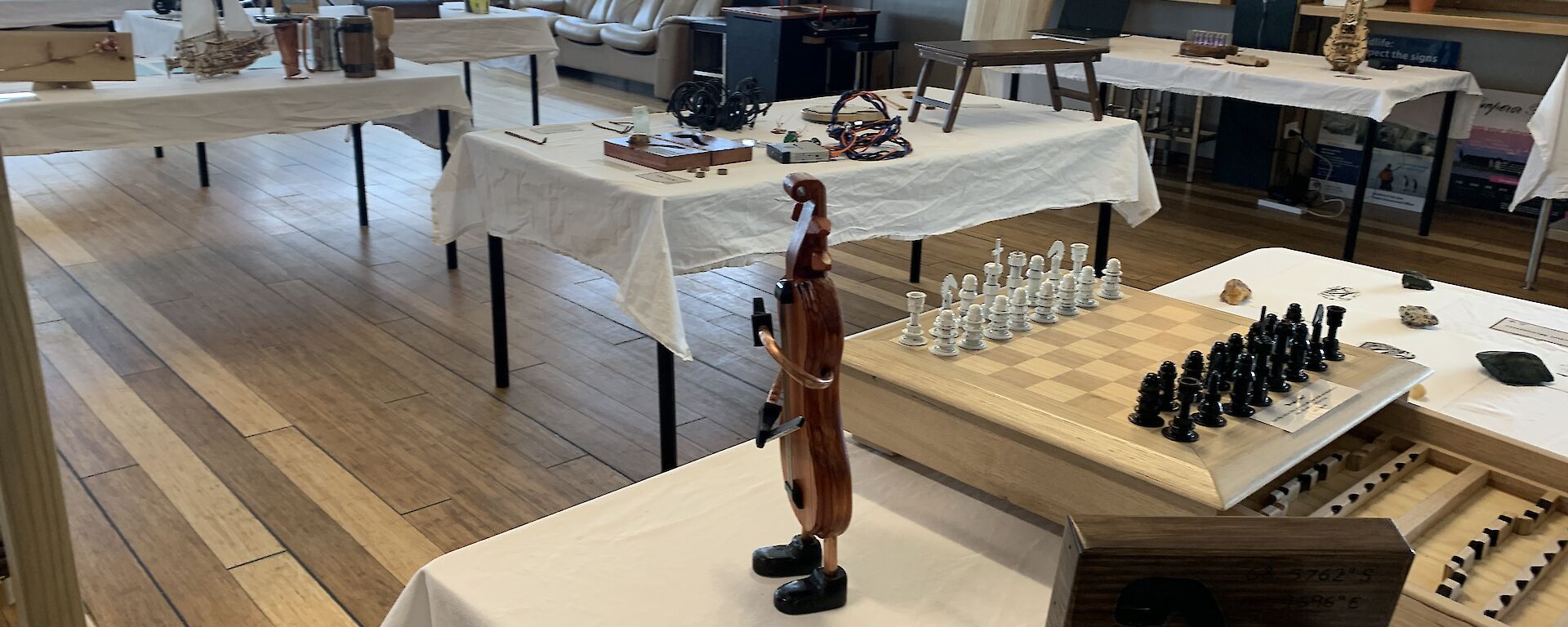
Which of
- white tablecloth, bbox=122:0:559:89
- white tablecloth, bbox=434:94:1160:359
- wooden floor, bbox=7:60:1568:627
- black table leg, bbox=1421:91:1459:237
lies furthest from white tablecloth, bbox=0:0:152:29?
black table leg, bbox=1421:91:1459:237

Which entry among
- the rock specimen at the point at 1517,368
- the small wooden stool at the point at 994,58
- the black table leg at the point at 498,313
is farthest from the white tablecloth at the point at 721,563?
the small wooden stool at the point at 994,58

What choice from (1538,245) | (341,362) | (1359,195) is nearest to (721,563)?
(341,362)

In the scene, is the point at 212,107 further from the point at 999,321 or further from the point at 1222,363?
the point at 1222,363

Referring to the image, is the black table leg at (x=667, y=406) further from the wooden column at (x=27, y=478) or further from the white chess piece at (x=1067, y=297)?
the wooden column at (x=27, y=478)

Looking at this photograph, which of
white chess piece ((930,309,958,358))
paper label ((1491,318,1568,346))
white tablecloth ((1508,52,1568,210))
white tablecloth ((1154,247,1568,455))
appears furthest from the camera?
white tablecloth ((1508,52,1568,210))

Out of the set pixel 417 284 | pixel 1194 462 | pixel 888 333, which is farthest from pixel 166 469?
pixel 1194 462

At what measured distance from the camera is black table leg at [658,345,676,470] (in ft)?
8.04

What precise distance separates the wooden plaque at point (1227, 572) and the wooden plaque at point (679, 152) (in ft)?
5.99

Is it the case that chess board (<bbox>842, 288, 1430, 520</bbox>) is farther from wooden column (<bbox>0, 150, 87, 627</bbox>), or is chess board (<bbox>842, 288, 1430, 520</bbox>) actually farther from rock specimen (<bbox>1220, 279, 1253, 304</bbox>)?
wooden column (<bbox>0, 150, 87, 627</bbox>)

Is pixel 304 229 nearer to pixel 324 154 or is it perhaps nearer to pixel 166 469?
pixel 324 154

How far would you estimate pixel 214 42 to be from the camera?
351 centimetres

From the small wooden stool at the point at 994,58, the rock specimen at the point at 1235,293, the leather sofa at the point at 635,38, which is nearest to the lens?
the rock specimen at the point at 1235,293

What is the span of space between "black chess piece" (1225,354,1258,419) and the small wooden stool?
1911 mm

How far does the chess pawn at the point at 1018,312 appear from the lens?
5.63 feet
